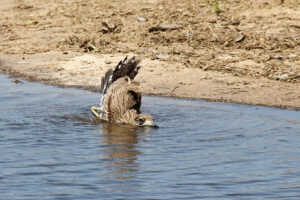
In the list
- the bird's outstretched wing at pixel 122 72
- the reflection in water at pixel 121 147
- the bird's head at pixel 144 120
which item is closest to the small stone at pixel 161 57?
the bird's outstretched wing at pixel 122 72

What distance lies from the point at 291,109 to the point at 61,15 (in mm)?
7650

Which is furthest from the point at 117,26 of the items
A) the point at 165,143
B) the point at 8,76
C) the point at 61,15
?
the point at 165,143

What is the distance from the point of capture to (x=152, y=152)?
7.77 meters

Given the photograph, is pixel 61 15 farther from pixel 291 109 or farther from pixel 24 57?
pixel 291 109

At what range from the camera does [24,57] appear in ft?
46.1

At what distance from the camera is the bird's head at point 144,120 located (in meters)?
8.93

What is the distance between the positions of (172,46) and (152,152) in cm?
599

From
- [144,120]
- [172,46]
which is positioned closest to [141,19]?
[172,46]

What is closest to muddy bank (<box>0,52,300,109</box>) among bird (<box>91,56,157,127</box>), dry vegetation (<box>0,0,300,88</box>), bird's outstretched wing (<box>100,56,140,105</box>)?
dry vegetation (<box>0,0,300,88</box>)

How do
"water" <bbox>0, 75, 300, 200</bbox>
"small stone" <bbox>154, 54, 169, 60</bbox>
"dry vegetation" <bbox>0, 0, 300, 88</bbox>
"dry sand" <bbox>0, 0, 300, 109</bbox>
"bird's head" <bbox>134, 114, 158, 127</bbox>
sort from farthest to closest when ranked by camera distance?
"small stone" <bbox>154, 54, 169, 60</bbox>, "dry vegetation" <bbox>0, 0, 300, 88</bbox>, "dry sand" <bbox>0, 0, 300, 109</bbox>, "bird's head" <bbox>134, 114, 158, 127</bbox>, "water" <bbox>0, 75, 300, 200</bbox>

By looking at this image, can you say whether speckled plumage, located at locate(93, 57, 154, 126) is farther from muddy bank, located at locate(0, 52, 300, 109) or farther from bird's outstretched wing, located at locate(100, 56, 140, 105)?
muddy bank, located at locate(0, 52, 300, 109)

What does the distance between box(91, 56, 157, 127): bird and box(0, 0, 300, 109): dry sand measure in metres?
1.74

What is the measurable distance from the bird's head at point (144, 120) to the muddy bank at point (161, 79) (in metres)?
→ 2.10

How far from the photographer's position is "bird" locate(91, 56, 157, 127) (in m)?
9.39
